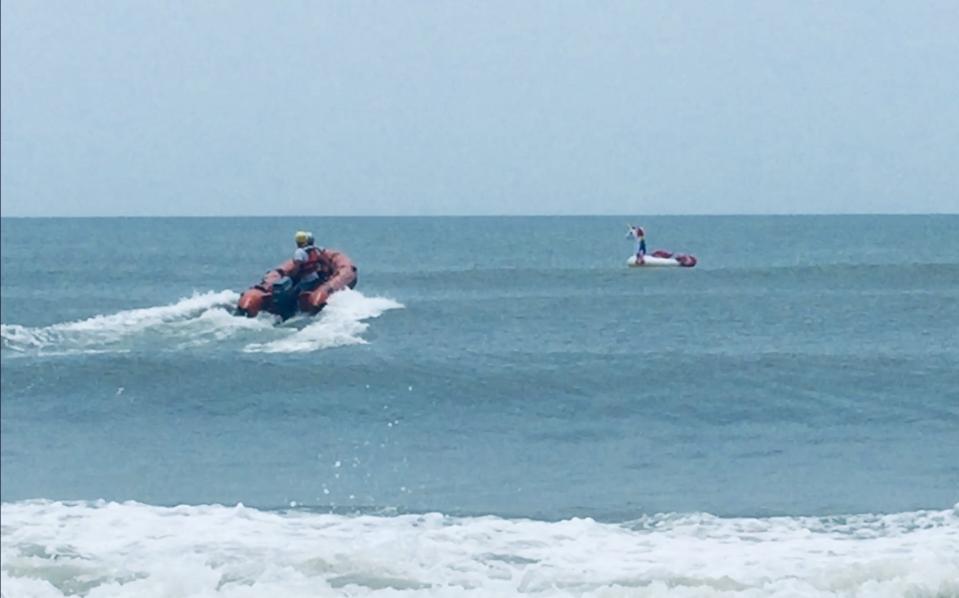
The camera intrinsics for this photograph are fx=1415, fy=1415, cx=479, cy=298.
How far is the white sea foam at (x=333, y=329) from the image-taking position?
21.7 meters

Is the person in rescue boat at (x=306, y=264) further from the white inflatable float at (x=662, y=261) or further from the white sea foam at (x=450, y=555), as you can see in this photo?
the white inflatable float at (x=662, y=261)

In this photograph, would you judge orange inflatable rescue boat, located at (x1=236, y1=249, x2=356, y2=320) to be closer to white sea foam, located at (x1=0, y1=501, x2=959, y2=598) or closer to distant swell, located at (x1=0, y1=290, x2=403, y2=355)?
distant swell, located at (x1=0, y1=290, x2=403, y2=355)

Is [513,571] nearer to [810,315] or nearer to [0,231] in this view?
[0,231]

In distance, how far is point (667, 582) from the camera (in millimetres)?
9062

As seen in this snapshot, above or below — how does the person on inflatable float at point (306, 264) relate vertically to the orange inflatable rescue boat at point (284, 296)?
above

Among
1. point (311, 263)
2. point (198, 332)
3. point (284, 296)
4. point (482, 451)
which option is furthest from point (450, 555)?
point (311, 263)

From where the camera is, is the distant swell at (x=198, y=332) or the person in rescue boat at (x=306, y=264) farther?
the person in rescue boat at (x=306, y=264)

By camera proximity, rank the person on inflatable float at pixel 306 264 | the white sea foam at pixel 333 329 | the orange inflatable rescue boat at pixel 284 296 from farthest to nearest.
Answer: the person on inflatable float at pixel 306 264
the orange inflatable rescue boat at pixel 284 296
the white sea foam at pixel 333 329

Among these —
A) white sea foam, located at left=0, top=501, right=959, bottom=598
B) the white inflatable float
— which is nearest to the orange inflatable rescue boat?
white sea foam, located at left=0, top=501, right=959, bottom=598

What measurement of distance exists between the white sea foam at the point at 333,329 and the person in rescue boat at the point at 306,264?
0.50 metres

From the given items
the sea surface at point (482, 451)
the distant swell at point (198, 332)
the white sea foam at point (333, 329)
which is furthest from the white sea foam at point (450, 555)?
the white sea foam at point (333, 329)

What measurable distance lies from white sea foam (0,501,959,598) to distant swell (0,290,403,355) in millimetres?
9645

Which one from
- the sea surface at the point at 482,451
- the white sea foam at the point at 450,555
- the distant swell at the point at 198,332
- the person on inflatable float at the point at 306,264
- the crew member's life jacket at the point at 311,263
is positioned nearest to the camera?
the white sea foam at the point at 450,555

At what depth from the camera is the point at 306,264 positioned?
85.3ft
